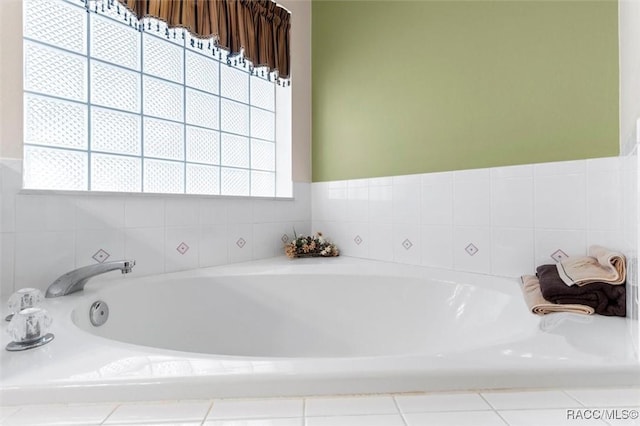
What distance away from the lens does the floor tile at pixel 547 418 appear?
19.9 inches

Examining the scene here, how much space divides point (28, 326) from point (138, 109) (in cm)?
134

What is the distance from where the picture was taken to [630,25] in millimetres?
938

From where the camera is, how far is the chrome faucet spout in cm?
114

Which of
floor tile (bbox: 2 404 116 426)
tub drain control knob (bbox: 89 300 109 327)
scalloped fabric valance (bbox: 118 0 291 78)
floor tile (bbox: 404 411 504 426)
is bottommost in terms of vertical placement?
tub drain control knob (bbox: 89 300 109 327)

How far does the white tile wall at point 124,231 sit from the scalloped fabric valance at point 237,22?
900 mm

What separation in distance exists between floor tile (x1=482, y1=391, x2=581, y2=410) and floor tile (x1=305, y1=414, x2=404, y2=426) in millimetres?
191

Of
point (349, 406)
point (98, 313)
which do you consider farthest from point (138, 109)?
point (349, 406)

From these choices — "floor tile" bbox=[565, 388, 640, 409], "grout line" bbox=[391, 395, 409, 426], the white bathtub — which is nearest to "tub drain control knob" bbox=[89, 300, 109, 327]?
the white bathtub

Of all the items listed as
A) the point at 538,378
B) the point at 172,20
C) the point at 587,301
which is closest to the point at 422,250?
the point at 587,301

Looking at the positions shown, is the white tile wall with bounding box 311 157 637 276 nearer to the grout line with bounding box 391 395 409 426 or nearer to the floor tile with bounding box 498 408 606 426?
the floor tile with bounding box 498 408 606 426

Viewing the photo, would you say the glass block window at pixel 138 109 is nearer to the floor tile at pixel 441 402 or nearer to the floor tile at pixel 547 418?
the floor tile at pixel 441 402

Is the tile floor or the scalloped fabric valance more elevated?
the scalloped fabric valance

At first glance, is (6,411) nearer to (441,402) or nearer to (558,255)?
(441,402)

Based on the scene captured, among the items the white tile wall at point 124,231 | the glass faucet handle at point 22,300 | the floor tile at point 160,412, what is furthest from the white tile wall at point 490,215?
the glass faucet handle at point 22,300
